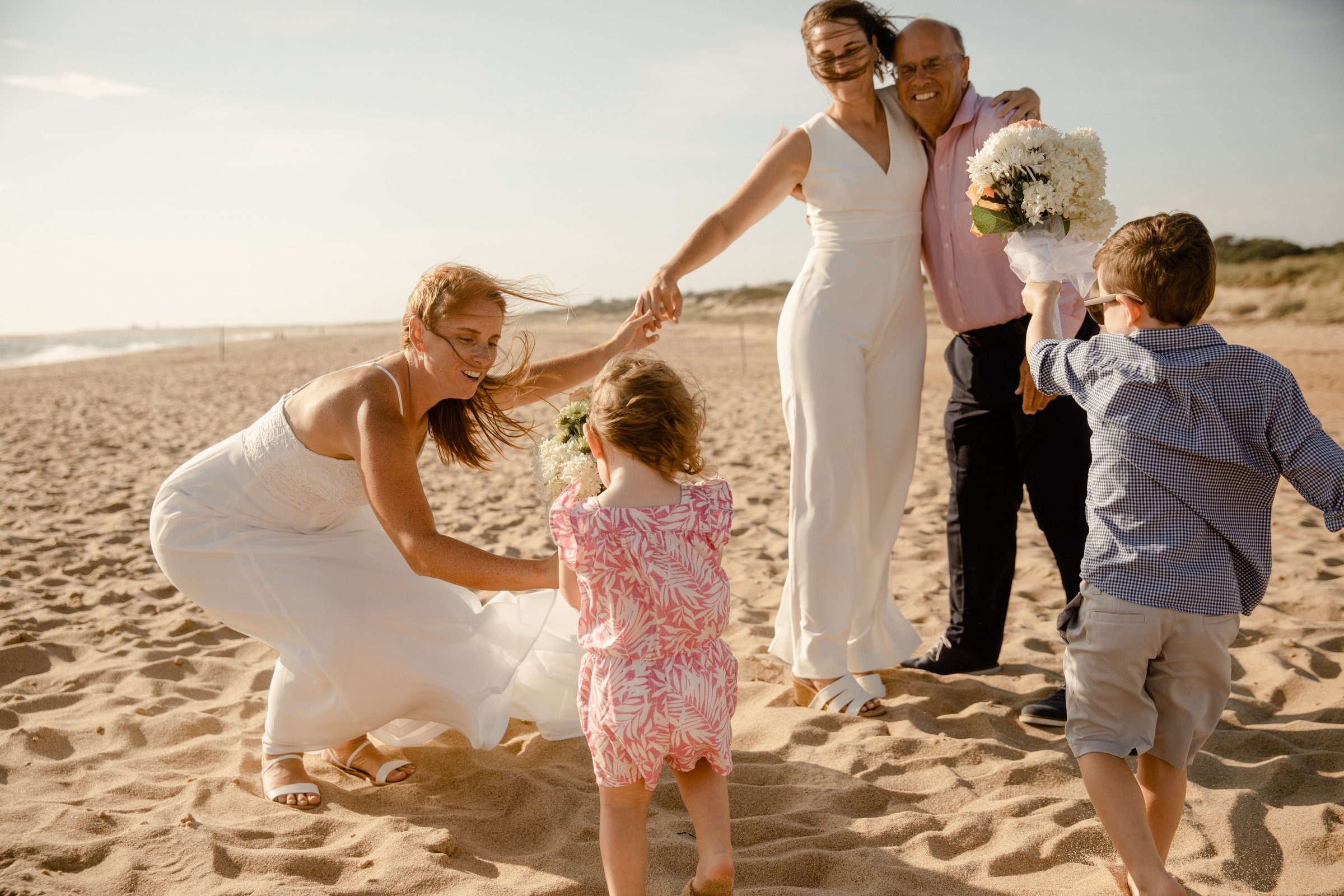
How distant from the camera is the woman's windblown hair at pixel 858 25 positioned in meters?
3.69


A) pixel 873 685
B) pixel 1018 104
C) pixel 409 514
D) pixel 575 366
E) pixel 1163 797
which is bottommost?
pixel 873 685

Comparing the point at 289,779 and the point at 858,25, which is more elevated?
the point at 858,25

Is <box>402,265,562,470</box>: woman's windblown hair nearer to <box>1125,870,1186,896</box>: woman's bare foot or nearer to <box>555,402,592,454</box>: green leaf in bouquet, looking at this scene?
<box>555,402,592,454</box>: green leaf in bouquet

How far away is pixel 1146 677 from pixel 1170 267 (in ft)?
3.33

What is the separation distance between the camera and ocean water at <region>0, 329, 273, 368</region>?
39094 millimetres

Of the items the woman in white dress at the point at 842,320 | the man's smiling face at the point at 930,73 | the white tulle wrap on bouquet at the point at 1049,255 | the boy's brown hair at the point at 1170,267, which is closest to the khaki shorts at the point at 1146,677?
the boy's brown hair at the point at 1170,267

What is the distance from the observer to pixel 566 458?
301 cm

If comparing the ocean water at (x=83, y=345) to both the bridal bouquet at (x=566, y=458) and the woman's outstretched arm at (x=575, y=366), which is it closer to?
the woman's outstretched arm at (x=575, y=366)

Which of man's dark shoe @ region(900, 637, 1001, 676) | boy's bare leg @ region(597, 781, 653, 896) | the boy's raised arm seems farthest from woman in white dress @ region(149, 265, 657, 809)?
the boy's raised arm

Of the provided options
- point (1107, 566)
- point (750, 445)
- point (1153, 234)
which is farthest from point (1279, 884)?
point (750, 445)

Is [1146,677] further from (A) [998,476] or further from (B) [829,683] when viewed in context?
(A) [998,476]

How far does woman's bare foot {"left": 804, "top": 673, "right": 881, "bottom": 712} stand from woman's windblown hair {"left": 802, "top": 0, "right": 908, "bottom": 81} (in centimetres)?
236

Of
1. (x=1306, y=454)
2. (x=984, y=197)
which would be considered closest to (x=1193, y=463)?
(x=1306, y=454)

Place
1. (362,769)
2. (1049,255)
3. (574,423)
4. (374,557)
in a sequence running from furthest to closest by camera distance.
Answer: (374,557) → (362,769) → (574,423) → (1049,255)
